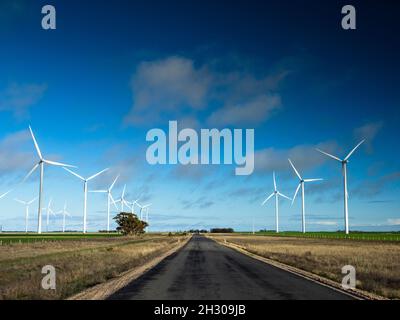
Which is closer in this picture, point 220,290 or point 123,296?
point 123,296

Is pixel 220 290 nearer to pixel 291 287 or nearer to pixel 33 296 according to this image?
pixel 291 287

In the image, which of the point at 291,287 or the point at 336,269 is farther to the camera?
the point at 336,269

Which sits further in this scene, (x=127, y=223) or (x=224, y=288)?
(x=127, y=223)

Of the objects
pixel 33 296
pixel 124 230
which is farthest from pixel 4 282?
pixel 124 230

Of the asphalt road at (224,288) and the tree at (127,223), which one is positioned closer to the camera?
the asphalt road at (224,288)

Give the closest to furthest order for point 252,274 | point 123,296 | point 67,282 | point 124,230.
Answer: point 123,296 < point 67,282 < point 252,274 < point 124,230

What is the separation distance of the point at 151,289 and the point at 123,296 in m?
1.99

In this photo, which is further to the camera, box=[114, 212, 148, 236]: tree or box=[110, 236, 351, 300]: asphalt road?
box=[114, 212, 148, 236]: tree
